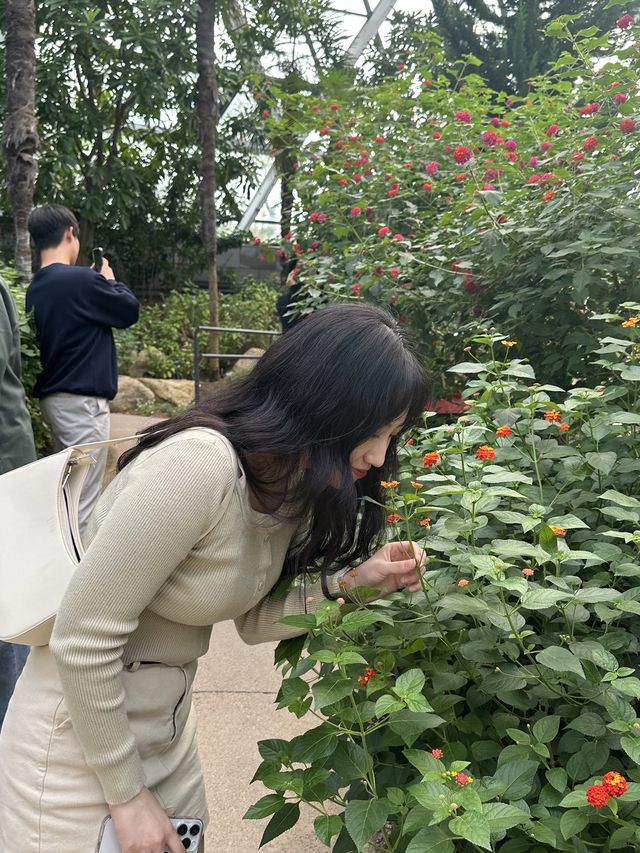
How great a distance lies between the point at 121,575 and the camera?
1.05m

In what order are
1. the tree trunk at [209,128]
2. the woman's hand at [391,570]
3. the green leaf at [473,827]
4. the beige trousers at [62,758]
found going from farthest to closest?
1. the tree trunk at [209,128]
2. the woman's hand at [391,570]
3. the beige trousers at [62,758]
4. the green leaf at [473,827]

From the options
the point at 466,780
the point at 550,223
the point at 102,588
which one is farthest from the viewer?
the point at 550,223

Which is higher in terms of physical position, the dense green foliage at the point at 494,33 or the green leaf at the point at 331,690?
the dense green foliage at the point at 494,33

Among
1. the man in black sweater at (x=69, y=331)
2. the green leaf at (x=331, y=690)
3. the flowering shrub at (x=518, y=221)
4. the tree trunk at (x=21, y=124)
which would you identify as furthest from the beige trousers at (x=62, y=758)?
the tree trunk at (x=21, y=124)

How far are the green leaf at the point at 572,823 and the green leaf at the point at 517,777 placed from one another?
0.18 feet

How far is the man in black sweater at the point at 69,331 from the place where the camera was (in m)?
3.80

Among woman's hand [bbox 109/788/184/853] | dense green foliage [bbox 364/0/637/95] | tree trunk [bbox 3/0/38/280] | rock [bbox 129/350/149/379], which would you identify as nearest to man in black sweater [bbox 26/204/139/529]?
tree trunk [bbox 3/0/38/280]

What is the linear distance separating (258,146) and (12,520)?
563 inches

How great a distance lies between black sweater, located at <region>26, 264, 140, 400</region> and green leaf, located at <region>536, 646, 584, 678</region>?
3201mm

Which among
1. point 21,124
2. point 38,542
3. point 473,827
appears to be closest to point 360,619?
point 473,827

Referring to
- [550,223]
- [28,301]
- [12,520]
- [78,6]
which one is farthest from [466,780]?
[78,6]

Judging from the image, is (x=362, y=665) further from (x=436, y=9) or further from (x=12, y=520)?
(x=436, y=9)

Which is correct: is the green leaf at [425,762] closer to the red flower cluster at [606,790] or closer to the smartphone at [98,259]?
the red flower cluster at [606,790]

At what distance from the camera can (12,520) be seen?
1.26 metres
